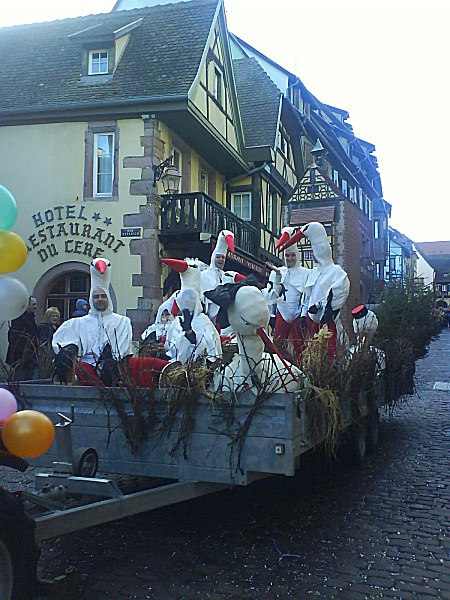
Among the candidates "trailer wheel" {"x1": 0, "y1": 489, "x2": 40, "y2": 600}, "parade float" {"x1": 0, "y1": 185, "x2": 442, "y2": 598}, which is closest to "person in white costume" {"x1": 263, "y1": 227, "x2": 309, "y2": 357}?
"parade float" {"x1": 0, "y1": 185, "x2": 442, "y2": 598}

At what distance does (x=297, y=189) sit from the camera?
13.7 meters

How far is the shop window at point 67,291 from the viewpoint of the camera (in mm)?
14766

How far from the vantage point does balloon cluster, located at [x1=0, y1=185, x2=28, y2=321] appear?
2930mm

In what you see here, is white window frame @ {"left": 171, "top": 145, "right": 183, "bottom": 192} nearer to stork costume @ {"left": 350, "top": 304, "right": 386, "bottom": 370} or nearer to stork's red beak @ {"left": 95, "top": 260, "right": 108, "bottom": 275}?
stork costume @ {"left": 350, "top": 304, "right": 386, "bottom": 370}

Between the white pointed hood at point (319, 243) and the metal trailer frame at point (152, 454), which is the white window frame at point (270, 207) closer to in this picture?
the white pointed hood at point (319, 243)

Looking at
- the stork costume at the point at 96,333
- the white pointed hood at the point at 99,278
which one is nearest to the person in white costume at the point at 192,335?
the stork costume at the point at 96,333

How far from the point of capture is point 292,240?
21.2ft

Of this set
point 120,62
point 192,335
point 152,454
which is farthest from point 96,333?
point 120,62

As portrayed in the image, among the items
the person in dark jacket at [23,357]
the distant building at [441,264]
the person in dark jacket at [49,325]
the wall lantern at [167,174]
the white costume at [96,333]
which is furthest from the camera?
the distant building at [441,264]

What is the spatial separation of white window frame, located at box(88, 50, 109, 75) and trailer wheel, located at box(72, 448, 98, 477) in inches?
519

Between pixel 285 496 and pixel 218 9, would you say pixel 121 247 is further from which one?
pixel 285 496

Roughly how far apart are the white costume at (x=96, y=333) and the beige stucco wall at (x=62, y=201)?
8939 millimetres

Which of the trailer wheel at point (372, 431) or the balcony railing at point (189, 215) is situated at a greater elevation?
the balcony railing at point (189, 215)

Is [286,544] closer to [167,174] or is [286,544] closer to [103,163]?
[167,174]
